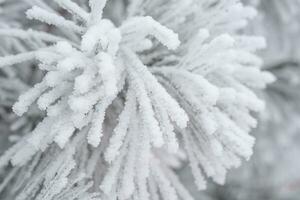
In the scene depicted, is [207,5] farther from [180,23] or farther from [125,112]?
[125,112]

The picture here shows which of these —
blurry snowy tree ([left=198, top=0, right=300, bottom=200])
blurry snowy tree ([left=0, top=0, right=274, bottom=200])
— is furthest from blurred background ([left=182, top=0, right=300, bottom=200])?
blurry snowy tree ([left=0, top=0, right=274, bottom=200])

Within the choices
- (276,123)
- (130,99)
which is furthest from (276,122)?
(130,99)

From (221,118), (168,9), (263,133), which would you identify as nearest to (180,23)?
(168,9)

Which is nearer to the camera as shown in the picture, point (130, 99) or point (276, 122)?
point (130, 99)

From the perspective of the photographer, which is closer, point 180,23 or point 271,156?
point 180,23

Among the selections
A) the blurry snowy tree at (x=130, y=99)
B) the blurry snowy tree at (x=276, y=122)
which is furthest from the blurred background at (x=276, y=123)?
the blurry snowy tree at (x=130, y=99)

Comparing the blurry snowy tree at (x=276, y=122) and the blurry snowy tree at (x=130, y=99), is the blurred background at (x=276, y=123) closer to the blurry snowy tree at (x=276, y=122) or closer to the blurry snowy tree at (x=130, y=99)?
the blurry snowy tree at (x=276, y=122)

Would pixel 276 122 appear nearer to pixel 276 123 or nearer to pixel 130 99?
pixel 276 123
